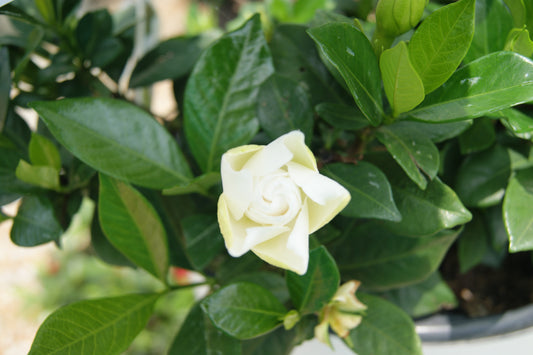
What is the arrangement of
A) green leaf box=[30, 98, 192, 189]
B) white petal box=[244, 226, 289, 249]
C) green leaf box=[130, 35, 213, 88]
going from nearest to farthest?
white petal box=[244, 226, 289, 249] → green leaf box=[30, 98, 192, 189] → green leaf box=[130, 35, 213, 88]

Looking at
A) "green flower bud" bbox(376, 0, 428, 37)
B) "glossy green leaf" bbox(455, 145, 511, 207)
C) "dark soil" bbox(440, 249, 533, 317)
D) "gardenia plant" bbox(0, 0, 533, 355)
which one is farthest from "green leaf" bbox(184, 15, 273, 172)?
"dark soil" bbox(440, 249, 533, 317)

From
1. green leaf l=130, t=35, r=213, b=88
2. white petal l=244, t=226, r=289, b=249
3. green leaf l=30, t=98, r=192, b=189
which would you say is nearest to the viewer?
white petal l=244, t=226, r=289, b=249

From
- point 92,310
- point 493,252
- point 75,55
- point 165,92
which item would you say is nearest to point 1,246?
point 165,92

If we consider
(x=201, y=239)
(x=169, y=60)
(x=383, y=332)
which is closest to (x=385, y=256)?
(x=383, y=332)

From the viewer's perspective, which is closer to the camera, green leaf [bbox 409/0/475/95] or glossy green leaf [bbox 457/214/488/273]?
green leaf [bbox 409/0/475/95]

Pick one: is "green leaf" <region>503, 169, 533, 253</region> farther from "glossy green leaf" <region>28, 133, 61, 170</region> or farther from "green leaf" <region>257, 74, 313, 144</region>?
"glossy green leaf" <region>28, 133, 61, 170</region>

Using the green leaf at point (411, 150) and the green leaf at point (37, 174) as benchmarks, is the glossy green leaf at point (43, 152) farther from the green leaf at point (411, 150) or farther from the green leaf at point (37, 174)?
the green leaf at point (411, 150)

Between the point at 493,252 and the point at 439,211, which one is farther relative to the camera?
the point at 493,252

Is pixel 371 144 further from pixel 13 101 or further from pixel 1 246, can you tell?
pixel 1 246
